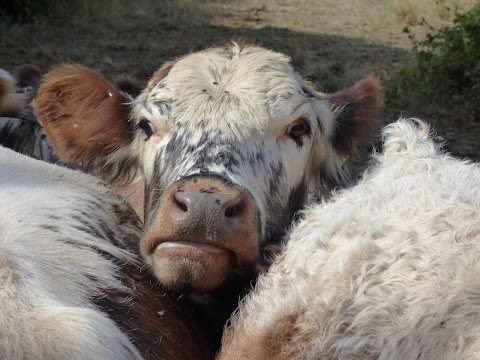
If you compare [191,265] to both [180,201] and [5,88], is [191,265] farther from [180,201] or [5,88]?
[5,88]

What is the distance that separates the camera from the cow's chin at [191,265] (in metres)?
2.66

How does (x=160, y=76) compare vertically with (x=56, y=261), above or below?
above

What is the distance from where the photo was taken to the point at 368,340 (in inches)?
81.5

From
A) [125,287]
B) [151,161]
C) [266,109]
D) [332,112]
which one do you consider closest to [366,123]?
[332,112]

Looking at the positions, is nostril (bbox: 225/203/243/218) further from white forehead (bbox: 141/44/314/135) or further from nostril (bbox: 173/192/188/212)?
white forehead (bbox: 141/44/314/135)

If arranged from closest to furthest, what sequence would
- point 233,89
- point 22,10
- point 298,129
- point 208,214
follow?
point 208,214 → point 233,89 → point 298,129 → point 22,10

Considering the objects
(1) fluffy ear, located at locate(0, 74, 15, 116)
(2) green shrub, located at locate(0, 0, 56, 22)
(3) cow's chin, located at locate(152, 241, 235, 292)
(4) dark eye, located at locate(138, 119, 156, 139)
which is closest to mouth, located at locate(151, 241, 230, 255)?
(3) cow's chin, located at locate(152, 241, 235, 292)

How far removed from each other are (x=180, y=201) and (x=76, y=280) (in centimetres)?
56

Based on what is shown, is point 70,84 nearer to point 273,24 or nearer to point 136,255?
point 136,255

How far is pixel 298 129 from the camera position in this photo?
11.1 ft

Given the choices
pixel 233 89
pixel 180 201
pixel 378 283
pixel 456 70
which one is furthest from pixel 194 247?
pixel 456 70

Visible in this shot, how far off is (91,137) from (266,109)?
862 mm

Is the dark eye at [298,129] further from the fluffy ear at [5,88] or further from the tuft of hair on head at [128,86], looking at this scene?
the fluffy ear at [5,88]

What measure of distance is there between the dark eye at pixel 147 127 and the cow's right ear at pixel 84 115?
0.48 ft
